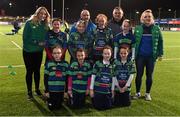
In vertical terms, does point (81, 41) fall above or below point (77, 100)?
above

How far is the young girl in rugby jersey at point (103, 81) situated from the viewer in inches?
262

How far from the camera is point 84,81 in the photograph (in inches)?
267

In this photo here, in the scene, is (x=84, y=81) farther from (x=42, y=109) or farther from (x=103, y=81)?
(x=42, y=109)

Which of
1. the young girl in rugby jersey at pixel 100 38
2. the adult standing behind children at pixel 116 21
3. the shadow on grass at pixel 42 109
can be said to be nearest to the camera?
the shadow on grass at pixel 42 109

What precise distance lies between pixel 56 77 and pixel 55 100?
45 cm

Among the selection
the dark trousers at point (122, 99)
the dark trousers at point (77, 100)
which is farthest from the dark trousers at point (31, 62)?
the dark trousers at point (122, 99)

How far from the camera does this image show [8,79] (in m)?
9.44

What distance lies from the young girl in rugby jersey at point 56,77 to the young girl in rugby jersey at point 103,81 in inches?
23.4

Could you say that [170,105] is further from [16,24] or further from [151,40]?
[16,24]

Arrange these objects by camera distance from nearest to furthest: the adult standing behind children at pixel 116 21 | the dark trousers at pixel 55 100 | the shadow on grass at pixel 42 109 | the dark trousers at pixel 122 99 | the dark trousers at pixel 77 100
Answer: the shadow on grass at pixel 42 109, the dark trousers at pixel 55 100, the dark trousers at pixel 77 100, the dark trousers at pixel 122 99, the adult standing behind children at pixel 116 21

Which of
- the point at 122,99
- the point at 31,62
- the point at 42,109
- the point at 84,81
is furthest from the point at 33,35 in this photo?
the point at 122,99

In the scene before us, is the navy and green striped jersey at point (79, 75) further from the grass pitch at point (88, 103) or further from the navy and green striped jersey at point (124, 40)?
the navy and green striped jersey at point (124, 40)

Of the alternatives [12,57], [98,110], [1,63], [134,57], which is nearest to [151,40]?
[134,57]

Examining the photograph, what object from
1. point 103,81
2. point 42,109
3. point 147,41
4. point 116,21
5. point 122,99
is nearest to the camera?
point 42,109
